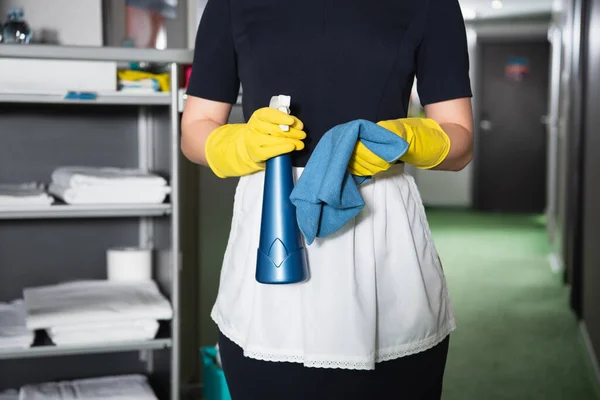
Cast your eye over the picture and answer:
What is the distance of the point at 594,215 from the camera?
3.67 meters

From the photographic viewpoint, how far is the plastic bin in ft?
7.58

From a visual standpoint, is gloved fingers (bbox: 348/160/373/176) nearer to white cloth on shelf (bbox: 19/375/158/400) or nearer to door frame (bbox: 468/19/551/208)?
white cloth on shelf (bbox: 19/375/158/400)

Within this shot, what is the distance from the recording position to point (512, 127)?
1008 cm

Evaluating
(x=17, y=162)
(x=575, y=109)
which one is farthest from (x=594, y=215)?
(x=17, y=162)

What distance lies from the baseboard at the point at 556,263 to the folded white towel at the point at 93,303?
12.8ft

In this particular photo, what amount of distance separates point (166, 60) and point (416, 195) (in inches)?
41.7

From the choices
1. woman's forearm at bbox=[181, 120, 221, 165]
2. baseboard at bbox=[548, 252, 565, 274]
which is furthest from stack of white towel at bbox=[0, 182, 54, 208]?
baseboard at bbox=[548, 252, 565, 274]

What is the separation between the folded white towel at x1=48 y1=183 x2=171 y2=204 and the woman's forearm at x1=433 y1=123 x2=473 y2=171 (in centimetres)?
112

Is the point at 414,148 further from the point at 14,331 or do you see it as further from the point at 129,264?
the point at 129,264

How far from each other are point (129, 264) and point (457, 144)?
5.04 ft

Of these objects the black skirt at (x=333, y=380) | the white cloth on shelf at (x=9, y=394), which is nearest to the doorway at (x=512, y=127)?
the white cloth on shelf at (x=9, y=394)

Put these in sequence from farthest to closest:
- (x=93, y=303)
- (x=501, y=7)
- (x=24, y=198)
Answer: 1. (x=501, y=7)
2. (x=93, y=303)
3. (x=24, y=198)

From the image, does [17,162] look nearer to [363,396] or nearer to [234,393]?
[234,393]

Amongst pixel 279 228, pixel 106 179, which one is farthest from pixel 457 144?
pixel 106 179
